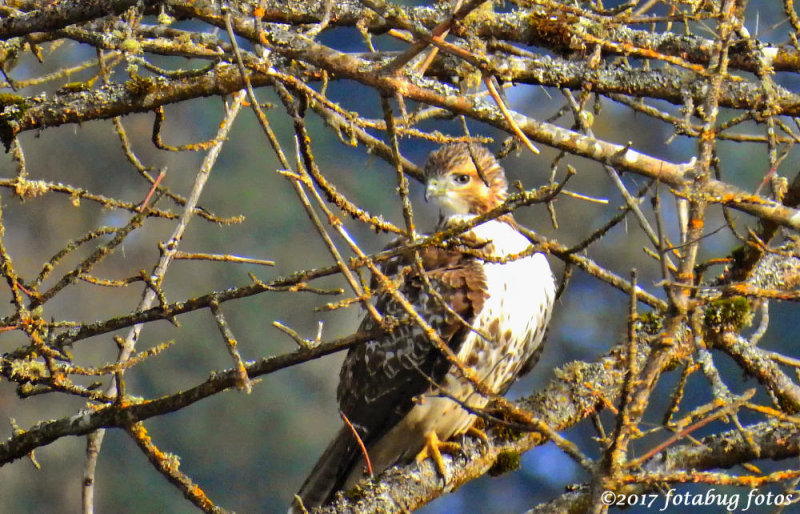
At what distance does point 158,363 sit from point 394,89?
8.82 m

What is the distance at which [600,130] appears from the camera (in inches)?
396

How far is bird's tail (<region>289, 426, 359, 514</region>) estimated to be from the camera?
3881 mm

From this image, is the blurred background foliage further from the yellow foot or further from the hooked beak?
the yellow foot

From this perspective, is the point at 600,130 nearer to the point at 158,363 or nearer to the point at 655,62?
the point at 158,363

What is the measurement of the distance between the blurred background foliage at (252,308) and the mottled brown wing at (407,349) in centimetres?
570

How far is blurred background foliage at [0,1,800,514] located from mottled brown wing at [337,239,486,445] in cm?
570

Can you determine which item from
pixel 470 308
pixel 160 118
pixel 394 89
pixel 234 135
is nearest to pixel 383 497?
pixel 470 308

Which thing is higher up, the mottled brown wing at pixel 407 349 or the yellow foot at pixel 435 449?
the mottled brown wing at pixel 407 349

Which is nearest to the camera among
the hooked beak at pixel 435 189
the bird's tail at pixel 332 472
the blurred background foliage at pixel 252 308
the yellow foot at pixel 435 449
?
the yellow foot at pixel 435 449

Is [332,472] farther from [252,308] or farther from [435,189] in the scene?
[252,308]

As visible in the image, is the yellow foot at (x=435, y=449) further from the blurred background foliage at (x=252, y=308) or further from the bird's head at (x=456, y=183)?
the blurred background foliage at (x=252, y=308)

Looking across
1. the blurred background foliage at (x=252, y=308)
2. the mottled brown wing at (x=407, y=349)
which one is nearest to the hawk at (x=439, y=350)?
the mottled brown wing at (x=407, y=349)

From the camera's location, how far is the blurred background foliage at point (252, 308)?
10.1 m

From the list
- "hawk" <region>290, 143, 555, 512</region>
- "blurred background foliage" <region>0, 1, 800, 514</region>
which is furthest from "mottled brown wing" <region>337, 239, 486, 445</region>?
"blurred background foliage" <region>0, 1, 800, 514</region>
